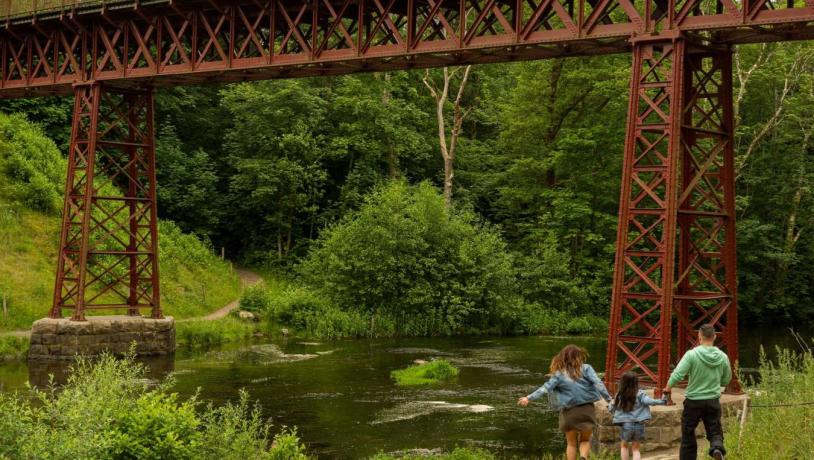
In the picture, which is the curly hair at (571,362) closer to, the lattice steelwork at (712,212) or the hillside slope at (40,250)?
the lattice steelwork at (712,212)

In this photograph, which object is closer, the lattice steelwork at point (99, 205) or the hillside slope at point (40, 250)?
the lattice steelwork at point (99, 205)

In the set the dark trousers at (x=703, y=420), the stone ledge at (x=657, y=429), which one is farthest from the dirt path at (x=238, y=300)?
the dark trousers at (x=703, y=420)

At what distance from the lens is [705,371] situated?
436 inches

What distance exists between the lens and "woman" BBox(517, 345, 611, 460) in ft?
38.4

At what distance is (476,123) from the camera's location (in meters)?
57.2

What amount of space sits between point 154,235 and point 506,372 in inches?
441

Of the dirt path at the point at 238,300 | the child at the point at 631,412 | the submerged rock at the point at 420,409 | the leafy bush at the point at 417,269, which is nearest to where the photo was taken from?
the child at the point at 631,412

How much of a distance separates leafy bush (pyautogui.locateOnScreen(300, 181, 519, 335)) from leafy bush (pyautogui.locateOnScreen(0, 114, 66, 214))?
416 inches

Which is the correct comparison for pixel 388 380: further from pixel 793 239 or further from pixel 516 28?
pixel 793 239

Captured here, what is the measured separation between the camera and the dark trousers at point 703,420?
36.0 feet

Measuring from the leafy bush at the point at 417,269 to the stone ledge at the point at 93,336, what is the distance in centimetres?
1016

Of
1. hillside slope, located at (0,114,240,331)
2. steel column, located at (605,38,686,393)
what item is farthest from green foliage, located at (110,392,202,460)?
hillside slope, located at (0,114,240,331)

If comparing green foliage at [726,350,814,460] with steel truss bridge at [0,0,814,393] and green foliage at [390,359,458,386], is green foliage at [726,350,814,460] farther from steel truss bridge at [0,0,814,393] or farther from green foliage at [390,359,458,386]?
green foliage at [390,359,458,386]

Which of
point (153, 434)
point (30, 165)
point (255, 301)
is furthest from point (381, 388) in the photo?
Result: point (30, 165)
